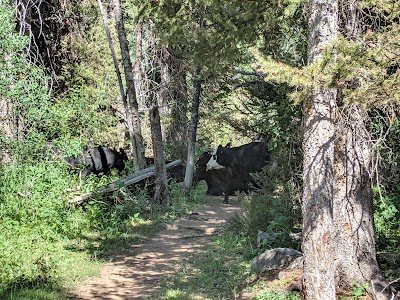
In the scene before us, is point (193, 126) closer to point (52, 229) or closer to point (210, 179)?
point (210, 179)

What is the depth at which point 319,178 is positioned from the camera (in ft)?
17.8

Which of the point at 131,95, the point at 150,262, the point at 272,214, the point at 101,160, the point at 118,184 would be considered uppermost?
the point at 131,95

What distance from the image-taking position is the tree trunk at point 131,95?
14148mm

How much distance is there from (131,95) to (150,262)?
6669mm

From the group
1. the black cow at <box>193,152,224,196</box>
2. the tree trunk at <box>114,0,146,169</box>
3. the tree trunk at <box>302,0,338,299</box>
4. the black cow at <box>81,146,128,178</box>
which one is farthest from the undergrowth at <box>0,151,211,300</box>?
the black cow at <box>193,152,224,196</box>

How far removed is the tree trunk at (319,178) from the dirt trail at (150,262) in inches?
116

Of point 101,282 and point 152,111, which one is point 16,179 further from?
point 152,111

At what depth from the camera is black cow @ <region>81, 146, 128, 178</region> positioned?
1439 centimetres

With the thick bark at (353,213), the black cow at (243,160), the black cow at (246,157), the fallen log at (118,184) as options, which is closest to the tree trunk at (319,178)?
the thick bark at (353,213)

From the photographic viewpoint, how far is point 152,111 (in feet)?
47.9

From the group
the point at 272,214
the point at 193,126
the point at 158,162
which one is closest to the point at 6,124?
the point at 158,162

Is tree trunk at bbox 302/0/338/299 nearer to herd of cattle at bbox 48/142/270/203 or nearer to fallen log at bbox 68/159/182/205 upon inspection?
fallen log at bbox 68/159/182/205

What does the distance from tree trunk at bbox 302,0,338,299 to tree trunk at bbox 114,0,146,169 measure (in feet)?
31.3

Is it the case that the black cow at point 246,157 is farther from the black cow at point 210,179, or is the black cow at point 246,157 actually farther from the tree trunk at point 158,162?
the tree trunk at point 158,162
